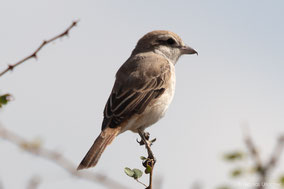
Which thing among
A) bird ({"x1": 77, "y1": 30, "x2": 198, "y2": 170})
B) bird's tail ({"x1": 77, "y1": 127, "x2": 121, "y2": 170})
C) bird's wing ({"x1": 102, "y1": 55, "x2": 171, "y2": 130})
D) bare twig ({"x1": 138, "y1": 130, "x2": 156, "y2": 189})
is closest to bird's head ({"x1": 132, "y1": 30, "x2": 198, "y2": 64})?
bird ({"x1": 77, "y1": 30, "x2": 198, "y2": 170})

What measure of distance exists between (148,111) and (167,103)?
0.39 metres

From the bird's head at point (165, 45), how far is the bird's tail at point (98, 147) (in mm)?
2252

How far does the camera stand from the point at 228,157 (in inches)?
104

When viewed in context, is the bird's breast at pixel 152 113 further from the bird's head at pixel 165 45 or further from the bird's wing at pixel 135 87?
the bird's head at pixel 165 45

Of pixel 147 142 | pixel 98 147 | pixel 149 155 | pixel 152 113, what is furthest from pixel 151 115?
pixel 149 155

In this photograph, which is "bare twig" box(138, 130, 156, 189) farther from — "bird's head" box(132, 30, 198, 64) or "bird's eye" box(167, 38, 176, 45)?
"bird's eye" box(167, 38, 176, 45)

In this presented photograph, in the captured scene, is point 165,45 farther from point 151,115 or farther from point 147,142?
point 147,142

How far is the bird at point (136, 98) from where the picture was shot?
17.6 ft

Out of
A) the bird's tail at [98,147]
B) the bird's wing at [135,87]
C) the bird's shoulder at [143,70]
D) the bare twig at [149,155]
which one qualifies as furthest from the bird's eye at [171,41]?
the bird's tail at [98,147]

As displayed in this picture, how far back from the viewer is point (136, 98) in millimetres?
5805

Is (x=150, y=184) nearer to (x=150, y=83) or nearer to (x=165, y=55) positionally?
(x=150, y=83)

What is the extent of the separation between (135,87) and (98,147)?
117 cm

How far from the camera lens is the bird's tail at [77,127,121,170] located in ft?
15.6

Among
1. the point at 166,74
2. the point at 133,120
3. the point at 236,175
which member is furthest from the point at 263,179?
the point at 166,74
